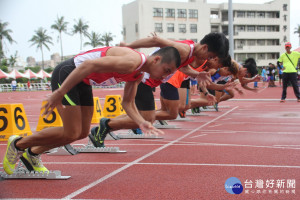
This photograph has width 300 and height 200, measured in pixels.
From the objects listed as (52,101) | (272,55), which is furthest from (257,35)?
(52,101)

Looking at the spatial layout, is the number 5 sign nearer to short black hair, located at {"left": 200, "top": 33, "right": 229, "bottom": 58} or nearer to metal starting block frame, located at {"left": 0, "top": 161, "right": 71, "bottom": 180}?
metal starting block frame, located at {"left": 0, "top": 161, "right": 71, "bottom": 180}

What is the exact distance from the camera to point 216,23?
60312mm

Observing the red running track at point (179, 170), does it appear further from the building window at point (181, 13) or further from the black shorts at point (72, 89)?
the building window at point (181, 13)

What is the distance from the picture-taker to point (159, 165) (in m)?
4.30

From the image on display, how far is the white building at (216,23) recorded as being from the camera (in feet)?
184

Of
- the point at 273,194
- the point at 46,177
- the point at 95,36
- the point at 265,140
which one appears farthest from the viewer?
the point at 95,36

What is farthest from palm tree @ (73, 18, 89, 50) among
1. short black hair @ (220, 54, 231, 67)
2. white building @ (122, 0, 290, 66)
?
short black hair @ (220, 54, 231, 67)

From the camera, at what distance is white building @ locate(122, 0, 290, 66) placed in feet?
184

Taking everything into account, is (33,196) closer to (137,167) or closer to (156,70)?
(137,167)

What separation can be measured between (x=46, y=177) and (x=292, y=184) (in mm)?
2528

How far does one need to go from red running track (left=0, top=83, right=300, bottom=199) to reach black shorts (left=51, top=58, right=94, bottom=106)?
32.8 inches

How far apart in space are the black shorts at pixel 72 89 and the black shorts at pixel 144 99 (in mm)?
1655

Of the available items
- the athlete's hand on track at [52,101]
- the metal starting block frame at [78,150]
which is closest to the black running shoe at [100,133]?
the metal starting block frame at [78,150]

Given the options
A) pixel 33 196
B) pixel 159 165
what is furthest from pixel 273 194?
pixel 33 196
